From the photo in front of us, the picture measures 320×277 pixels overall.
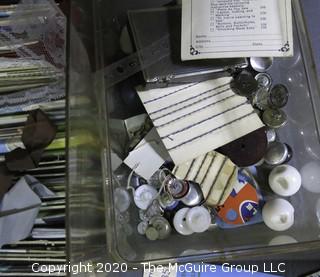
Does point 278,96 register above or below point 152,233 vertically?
above

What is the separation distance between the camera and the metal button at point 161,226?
2.54 feet

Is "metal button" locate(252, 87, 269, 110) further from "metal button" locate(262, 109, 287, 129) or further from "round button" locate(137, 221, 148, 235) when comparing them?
"round button" locate(137, 221, 148, 235)

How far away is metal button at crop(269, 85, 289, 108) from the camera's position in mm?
794

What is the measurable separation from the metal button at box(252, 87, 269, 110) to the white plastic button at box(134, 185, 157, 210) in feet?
0.79

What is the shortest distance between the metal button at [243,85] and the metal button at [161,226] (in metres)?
0.26

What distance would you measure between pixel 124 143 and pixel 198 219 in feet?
0.63

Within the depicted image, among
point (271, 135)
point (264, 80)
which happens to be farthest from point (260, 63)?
point (271, 135)

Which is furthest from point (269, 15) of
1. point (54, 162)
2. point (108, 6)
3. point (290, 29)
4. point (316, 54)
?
point (54, 162)

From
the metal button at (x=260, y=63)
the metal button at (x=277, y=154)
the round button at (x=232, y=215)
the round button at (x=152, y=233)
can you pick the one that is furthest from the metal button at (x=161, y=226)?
the metal button at (x=260, y=63)

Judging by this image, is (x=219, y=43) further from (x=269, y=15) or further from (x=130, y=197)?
(x=130, y=197)

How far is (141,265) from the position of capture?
742 mm

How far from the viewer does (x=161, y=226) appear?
0.77m

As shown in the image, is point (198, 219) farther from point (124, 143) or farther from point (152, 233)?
point (124, 143)

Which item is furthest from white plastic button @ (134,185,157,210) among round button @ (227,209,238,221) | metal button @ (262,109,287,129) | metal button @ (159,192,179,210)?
metal button @ (262,109,287,129)
